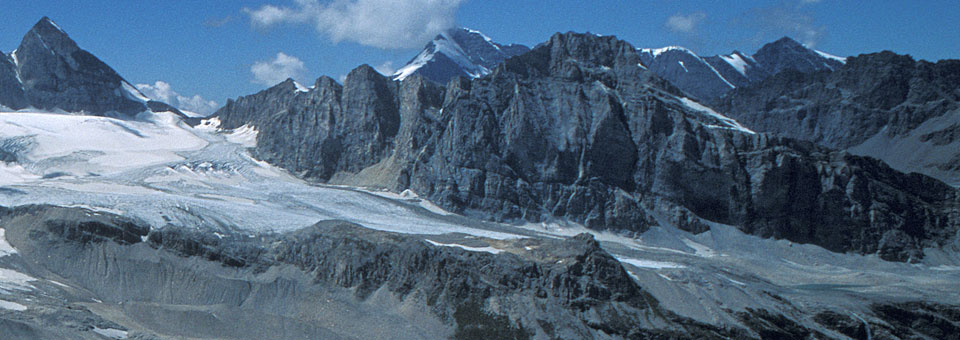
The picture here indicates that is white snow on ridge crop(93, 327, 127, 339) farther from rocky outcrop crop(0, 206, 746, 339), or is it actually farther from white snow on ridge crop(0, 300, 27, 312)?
white snow on ridge crop(0, 300, 27, 312)

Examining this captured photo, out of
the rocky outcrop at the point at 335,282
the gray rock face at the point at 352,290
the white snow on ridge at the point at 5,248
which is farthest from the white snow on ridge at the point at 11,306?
the white snow on ridge at the point at 5,248

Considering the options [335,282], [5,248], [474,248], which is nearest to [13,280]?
[5,248]

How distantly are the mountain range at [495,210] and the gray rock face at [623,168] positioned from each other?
37 centimetres

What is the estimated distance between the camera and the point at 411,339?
238 ft

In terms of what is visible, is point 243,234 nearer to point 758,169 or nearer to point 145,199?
point 145,199

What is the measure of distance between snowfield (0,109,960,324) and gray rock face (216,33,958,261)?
3877 millimetres

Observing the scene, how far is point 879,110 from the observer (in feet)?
592

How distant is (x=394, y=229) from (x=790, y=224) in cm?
6360

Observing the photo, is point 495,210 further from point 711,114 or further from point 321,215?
point 711,114

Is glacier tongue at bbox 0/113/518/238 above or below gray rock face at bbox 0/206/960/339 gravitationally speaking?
above

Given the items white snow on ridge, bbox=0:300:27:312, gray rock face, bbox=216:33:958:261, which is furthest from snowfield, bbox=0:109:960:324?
white snow on ridge, bbox=0:300:27:312

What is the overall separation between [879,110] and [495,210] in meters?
100

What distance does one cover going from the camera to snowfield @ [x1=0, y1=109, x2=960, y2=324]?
87.8 metres

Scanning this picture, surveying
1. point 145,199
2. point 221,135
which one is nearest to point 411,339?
point 145,199
